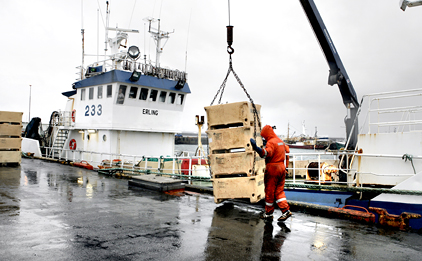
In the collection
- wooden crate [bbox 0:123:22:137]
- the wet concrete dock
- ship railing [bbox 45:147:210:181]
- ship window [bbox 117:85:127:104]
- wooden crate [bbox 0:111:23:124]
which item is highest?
ship window [bbox 117:85:127:104]

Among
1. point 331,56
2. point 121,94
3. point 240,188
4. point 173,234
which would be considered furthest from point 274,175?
point 121,94

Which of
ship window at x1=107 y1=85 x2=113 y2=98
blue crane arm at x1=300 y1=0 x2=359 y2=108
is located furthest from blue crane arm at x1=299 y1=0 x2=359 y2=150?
ship window at x1=107 y1=85 x2=113 y2=98

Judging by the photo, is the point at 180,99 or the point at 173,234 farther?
the point at 180,99

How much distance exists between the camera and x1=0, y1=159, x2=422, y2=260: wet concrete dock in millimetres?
3812

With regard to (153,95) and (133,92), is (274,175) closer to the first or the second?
(133,92)

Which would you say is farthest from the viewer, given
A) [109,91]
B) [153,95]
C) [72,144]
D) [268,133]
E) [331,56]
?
[72,144]

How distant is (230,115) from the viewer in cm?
621

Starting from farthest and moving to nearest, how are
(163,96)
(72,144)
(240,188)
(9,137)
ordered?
(72,144) → (163,96) → (9,137) → (240,188)

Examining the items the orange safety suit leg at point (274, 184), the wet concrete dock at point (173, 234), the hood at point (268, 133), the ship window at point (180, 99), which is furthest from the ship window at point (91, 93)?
the orange safety suit leg at point (274, 184)

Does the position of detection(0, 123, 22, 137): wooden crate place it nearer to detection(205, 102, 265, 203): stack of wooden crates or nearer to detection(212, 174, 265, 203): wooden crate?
detection(205, 102, 265, 203): stack of wooden crates

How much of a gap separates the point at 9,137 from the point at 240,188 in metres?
13.9

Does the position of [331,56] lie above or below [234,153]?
above

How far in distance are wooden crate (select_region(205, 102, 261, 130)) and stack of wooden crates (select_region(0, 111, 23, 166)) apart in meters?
12.4

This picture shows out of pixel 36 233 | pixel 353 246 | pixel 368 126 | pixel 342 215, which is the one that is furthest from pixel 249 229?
pixel 368 126
